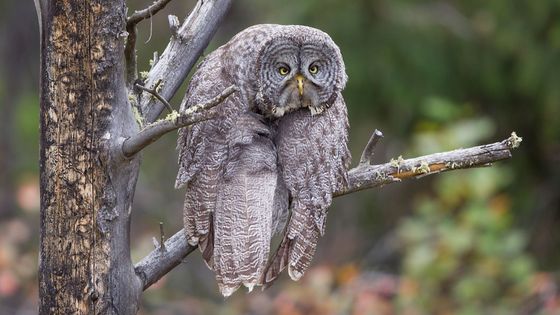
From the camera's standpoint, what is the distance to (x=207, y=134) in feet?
10.9

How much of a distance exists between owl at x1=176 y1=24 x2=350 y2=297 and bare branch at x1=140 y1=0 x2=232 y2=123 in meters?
0.12

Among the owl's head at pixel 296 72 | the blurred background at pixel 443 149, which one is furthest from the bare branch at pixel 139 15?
the blurred background at pixel 443 149

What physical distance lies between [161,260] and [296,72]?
88 centimetres

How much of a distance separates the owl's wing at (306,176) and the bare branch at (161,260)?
30cm

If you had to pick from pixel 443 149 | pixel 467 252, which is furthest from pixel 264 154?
pixel 467 252

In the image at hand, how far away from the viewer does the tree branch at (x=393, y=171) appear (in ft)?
10.1

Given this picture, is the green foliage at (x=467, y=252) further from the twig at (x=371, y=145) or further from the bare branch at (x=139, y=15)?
the bare branch at (x=139, y=15)

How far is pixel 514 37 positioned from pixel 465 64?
42cm

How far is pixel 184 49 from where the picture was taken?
3379 millimetres

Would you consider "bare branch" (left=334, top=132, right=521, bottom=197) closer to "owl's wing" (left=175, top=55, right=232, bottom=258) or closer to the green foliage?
"owl's wing" (left=175, top=55, right=232, bottom=258)

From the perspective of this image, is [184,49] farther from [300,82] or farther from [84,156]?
[84,156]

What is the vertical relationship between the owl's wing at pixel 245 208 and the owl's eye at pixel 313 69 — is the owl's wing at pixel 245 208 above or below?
below

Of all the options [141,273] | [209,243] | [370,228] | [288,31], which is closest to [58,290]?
[141,273]

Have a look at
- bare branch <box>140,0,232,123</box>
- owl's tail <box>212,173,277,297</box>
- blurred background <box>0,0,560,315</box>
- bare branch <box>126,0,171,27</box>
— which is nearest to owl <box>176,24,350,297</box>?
owl's tail <box>212,173,277,297</box>
